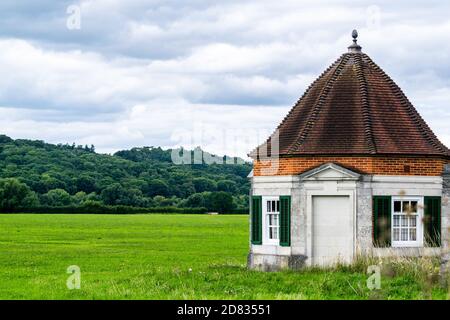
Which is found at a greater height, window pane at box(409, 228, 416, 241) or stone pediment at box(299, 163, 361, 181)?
stone pediment at box(299, 163, 361, 181)

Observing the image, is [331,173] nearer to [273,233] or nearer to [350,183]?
[350,183]

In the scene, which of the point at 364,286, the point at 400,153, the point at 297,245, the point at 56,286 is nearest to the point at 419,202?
the point at 400,153

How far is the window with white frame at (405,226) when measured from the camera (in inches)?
1174

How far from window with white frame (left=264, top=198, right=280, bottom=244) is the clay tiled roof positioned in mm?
1633

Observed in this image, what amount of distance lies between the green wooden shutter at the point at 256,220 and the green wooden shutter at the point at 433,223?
531cm

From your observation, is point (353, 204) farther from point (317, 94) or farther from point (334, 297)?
point (334, 297)

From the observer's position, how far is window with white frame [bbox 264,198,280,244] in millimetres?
31094

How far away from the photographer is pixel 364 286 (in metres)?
23.7

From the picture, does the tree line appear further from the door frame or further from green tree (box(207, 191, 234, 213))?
the door frame

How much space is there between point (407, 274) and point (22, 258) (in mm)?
21750

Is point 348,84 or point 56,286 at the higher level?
point 348,84

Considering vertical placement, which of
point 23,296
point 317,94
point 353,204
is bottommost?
point 23,296
